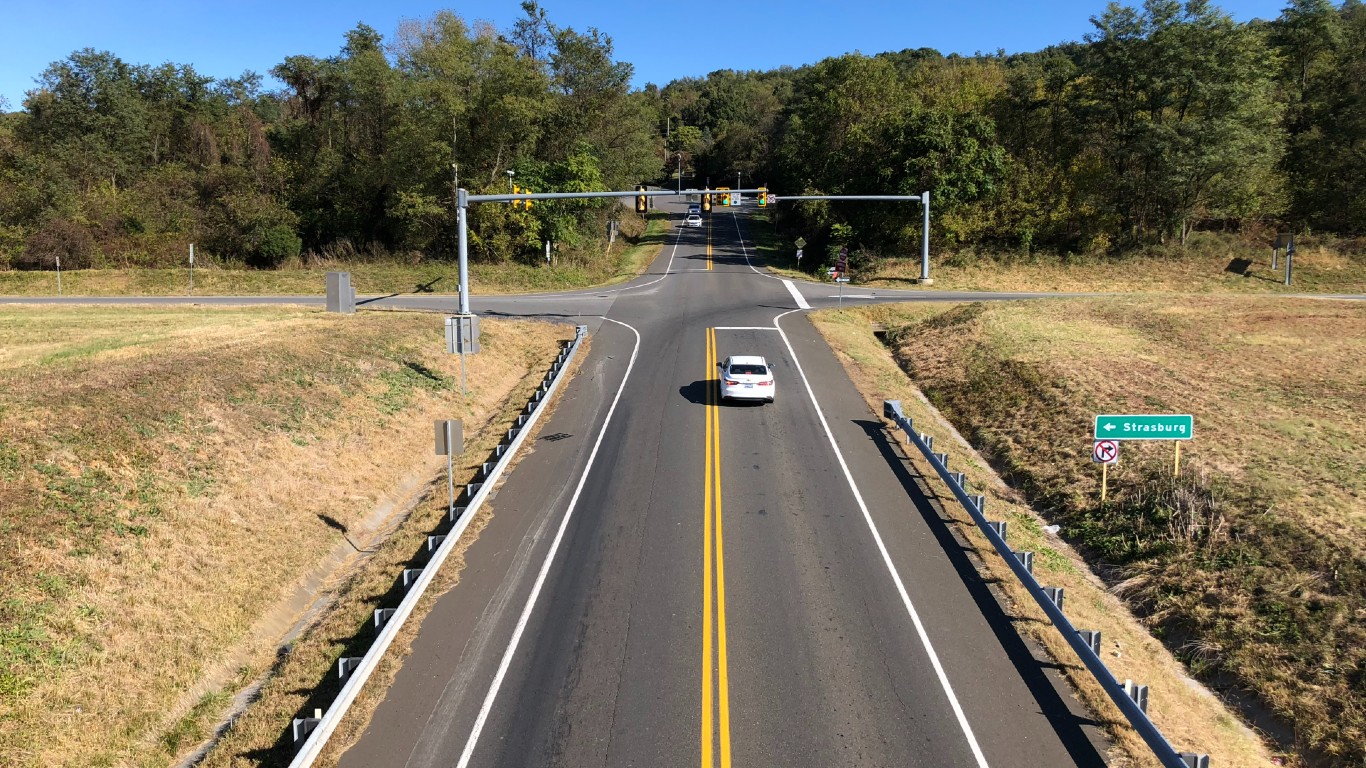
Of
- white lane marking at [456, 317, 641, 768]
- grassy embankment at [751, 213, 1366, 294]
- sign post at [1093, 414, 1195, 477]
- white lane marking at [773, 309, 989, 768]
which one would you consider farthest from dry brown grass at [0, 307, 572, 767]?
grassy embankment at [751, 213, 1366, 294]

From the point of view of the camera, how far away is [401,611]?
40.3 ft

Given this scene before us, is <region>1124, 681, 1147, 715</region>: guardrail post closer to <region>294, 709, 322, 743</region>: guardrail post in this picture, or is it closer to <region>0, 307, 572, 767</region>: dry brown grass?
<region>294, 709, 322, 743</region>: guardrail post

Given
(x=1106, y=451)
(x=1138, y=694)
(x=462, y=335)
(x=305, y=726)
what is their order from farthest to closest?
(x=462, y=335), (x=1106, y=451), (x=1138, y=694), (x=305, y=726)

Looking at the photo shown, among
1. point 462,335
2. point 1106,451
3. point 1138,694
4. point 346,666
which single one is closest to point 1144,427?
point 1106,451

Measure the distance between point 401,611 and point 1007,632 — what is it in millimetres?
9734

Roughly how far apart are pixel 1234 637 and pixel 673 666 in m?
9.98

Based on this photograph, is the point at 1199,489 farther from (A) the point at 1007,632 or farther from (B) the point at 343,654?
(B) the point at 343,654

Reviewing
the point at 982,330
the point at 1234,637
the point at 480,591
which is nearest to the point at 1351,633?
the point at 1234,637

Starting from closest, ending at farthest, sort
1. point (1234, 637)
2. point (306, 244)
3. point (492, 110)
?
point (1234, 637), point (492, 110), point (306, 244)

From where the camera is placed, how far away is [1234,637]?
13570mm

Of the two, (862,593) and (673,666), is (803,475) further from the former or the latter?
(673,666)

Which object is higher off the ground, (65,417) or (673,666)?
(65,417)

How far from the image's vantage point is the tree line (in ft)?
171

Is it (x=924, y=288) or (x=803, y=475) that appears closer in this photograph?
(x=803, y=475)
